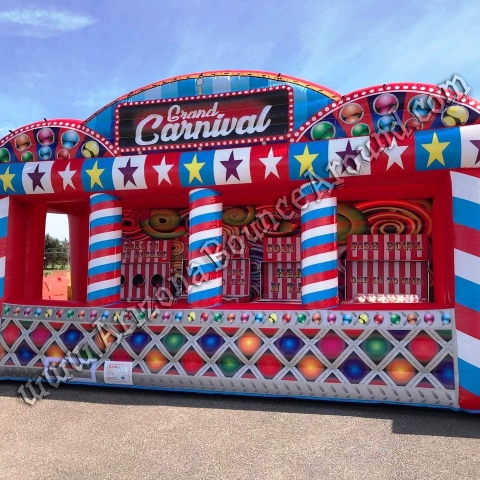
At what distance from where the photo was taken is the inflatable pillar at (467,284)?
10.8 ft

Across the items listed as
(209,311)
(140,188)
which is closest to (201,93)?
(140,188)

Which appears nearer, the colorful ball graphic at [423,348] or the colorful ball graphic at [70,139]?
the colorful ball graphic at [423,348]

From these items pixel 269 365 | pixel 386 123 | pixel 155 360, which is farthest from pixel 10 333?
pixel 386 123

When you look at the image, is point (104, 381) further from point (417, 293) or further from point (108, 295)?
point (417, 293)

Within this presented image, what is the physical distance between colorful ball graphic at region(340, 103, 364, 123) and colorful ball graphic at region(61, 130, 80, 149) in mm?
2938

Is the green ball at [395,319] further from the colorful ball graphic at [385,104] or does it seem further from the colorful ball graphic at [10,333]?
the colorful ball graphic at [10,333]

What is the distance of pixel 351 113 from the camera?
12.5 feet

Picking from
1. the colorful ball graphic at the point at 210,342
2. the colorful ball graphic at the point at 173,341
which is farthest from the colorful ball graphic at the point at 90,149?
the colorful ball graphic at the point at 210,342

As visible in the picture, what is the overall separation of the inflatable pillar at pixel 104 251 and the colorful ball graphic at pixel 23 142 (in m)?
1.07

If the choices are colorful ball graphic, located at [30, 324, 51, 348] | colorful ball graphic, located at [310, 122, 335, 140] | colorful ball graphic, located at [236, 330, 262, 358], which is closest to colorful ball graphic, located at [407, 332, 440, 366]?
colorful ball graphic, located at [236, 330, 262, 358]

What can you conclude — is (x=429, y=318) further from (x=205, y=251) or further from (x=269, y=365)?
(x=205, y=251)

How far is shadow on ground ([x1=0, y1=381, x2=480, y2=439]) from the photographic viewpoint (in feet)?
10.2

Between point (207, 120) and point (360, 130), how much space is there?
A: 5.12ft

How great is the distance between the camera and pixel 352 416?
132 inches
